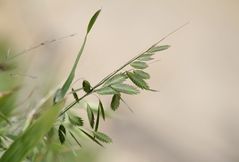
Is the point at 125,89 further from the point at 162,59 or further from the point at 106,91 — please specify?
the point at 162,59

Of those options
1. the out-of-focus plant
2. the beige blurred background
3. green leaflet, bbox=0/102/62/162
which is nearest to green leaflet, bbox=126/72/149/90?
the out-of-focus plant

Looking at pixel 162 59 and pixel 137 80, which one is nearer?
pixel 137 80

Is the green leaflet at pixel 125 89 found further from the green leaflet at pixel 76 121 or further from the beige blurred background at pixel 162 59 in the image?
the beige blurred background at pixel 162 59

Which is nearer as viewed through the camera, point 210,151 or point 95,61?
point 210,151

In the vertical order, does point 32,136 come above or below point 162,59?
above

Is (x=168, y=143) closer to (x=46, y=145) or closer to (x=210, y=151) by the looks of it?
(x=210, y=151)

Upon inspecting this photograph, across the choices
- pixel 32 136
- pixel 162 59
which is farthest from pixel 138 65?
pixel 162 59

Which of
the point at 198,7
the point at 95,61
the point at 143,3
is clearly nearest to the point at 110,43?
the point at 95,61
